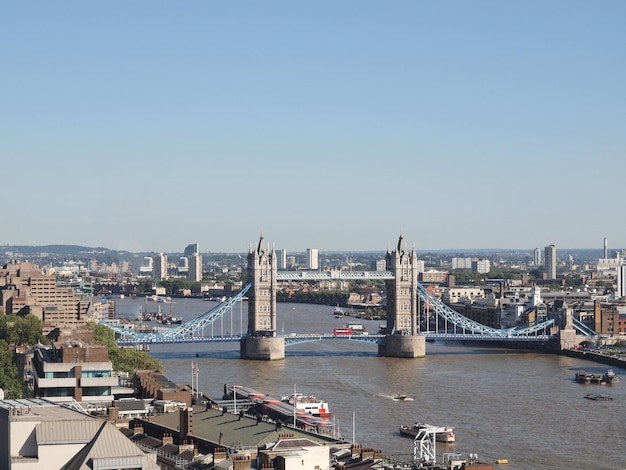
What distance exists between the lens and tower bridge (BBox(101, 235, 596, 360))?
7394 centimetres

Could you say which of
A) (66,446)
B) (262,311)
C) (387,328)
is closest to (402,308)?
(387,328)

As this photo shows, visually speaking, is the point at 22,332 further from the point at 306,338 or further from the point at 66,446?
the point at 66,446

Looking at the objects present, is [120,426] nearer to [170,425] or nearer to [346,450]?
[170,425]

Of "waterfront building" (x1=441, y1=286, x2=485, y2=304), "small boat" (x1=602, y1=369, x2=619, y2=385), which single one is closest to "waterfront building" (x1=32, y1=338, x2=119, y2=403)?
"small boat" (x1=602, y1=369, x2=619, y2=385)

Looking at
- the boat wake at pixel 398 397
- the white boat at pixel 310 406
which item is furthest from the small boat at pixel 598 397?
the white boat at pixel 310 406

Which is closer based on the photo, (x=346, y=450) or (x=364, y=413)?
(x=346, y=450)

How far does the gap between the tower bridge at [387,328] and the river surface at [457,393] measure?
926 millimetres

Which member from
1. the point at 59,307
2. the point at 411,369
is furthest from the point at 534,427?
the point at 59,307

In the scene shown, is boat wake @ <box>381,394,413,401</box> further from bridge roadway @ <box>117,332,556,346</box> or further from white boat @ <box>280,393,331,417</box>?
bridge roadway @ <box>117,332,556,346</box>

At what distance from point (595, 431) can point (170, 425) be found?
59.7 feet

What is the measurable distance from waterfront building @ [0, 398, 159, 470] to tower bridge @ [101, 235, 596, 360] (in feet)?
155

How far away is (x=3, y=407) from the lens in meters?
25.8

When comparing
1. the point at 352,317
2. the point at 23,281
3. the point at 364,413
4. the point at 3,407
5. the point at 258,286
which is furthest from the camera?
the point at 352,317

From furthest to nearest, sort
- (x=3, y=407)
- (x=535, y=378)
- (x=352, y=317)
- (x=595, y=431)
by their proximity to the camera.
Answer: (x=352, y=317) → (x=535, y=378) → (x=595, y=431) → (x=3, y=407)
